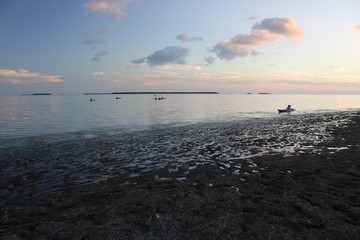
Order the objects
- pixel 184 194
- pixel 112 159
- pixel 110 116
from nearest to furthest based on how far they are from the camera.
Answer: pixel 184 194 → pixel 112 159 → pixel 110 116

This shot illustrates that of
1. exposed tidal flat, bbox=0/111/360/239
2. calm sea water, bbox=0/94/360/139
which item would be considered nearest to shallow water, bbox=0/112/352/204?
exposed tidal flat, bbox=0/111/360/239

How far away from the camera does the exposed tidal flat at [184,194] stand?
19.6 ft

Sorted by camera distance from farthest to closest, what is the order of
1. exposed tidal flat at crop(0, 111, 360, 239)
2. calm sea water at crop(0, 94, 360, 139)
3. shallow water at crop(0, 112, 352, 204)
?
calm sea water at crop(0, 94, 360, 139) < shallow water at crop(0, 112, 352, 204) < exposed tidal flat at crop(0, 111, 360, 239)

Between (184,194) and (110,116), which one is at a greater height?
(184,194)

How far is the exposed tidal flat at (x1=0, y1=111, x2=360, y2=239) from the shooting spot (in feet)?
19.6

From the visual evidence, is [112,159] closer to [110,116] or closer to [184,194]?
[184,194]

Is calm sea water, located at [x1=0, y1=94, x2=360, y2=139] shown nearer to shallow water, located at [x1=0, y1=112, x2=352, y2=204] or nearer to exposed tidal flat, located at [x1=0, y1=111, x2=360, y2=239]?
shallow water, located at [x1=0, y1=112, x2=352, y2=204]

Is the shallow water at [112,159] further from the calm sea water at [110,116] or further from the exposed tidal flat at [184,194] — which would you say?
the calm sea water at [110,116]

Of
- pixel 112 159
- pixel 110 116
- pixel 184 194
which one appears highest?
pixel 184 194

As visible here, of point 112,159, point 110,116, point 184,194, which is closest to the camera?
point 184,194

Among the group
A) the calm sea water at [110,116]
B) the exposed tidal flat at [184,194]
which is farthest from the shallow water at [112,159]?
the calm sea water at [110,116]

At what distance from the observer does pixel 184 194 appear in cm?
830

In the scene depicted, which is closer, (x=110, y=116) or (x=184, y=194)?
(x=184, y=194)

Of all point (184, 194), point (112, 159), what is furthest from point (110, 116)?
point (184, 194)
